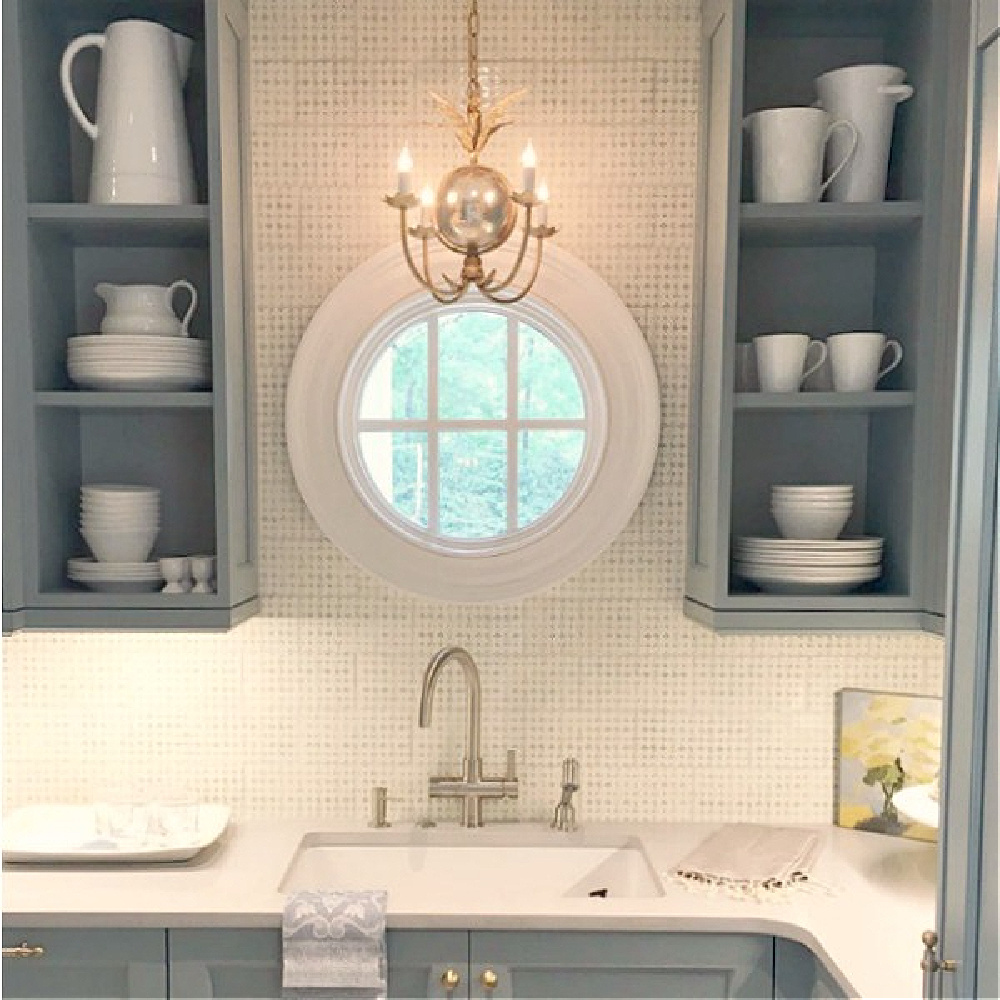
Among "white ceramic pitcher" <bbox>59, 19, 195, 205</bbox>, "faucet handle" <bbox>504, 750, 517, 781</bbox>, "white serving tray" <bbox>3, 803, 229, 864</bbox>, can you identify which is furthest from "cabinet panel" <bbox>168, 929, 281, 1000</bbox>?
"white ceramic pitcher" <bbox>59, 19, 195, 205</bbox>

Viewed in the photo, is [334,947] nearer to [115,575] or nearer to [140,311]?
[115,575]

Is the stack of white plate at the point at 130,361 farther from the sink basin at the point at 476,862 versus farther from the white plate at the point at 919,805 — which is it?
the white plate at the point at 919,805

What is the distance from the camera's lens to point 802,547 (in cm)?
198

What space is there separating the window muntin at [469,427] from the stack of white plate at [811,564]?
0.43m

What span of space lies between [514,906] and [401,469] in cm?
91

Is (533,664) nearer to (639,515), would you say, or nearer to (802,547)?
(639,515)

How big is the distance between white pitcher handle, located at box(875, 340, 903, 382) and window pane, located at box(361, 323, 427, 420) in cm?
92

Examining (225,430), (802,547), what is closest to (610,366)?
(802,547)

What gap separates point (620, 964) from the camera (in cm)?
181

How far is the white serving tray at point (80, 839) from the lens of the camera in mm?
1952

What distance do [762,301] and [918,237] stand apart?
13.3 inches

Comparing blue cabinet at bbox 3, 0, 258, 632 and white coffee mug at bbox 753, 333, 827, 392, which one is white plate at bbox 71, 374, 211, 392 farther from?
white coffee mug at bbox 753, 333, 827, 392

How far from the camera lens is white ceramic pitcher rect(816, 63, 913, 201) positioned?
6.41 ft

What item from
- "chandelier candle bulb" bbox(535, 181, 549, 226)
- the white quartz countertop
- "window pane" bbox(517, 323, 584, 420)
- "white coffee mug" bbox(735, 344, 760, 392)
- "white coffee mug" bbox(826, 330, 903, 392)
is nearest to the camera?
the white quartz countertop
